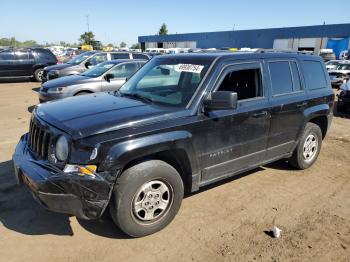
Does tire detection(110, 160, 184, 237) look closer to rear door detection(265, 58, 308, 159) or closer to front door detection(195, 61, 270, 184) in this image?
front door detection(195, 61, 270, 184)

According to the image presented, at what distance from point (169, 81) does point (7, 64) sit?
52.2 feet

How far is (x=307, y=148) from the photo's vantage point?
5527mm

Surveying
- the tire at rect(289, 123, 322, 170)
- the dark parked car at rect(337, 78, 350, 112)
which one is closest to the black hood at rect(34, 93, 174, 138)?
the tire at rect(289, 123, 322, 170)

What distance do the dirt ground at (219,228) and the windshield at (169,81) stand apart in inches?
55.0

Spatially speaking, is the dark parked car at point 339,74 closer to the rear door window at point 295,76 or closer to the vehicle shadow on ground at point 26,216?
the rear door window at point 295,76

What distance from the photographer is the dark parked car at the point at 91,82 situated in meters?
9.02

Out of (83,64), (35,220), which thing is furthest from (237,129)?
(83,64)

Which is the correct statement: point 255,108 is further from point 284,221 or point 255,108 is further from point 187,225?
point 187,225

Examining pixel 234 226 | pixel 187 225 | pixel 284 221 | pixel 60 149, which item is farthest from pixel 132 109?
pixel 284 221

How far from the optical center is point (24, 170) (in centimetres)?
333

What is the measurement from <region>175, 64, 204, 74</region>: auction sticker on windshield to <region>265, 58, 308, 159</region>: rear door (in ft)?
3.56

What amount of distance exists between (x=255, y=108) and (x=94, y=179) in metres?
2.32

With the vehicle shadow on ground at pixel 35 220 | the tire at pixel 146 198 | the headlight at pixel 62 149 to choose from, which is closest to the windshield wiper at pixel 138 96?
the tire at pixel 146 198

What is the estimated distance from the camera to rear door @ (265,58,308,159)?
15.1 ft
